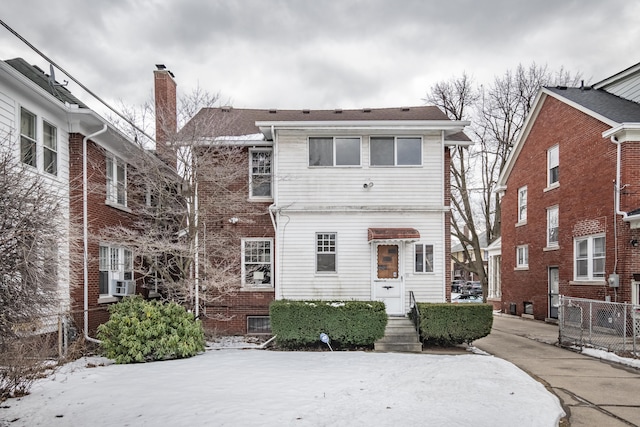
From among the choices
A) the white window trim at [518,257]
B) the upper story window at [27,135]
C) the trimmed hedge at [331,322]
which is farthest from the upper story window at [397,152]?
the white window trim at [518,257]

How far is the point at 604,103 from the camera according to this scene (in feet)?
53.9

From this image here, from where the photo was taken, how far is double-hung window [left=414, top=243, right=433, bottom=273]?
13758mm

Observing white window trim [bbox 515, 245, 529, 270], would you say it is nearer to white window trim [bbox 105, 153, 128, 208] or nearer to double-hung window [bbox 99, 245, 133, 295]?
double-hung window [bbox 99, 245, 133, 295]

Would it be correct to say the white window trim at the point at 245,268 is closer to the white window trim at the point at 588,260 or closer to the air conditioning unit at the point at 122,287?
the air conditioning unit at the point at 122,287

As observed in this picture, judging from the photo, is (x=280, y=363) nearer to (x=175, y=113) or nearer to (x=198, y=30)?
(x=175, y=113)

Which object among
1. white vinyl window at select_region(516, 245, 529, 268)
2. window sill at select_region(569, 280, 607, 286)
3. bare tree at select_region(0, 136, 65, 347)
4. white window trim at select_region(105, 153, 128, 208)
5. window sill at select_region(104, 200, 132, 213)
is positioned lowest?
window sill at select_region(569, 280, 607, 286)

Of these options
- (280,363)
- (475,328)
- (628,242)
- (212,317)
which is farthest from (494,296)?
(280,363)

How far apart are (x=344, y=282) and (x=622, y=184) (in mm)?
9092

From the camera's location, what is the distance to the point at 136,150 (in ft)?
43.8

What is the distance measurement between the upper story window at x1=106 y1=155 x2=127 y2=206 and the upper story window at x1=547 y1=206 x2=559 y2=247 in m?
16.4

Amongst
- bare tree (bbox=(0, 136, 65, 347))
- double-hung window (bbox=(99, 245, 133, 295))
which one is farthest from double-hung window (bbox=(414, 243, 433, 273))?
bare tree (bbox=(0, 136, 65, 347))

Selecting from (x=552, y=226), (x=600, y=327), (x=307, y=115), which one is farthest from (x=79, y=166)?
(x=552, y=226)

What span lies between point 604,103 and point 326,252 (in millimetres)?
11857

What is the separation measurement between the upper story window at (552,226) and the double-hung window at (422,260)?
24.9 feet
